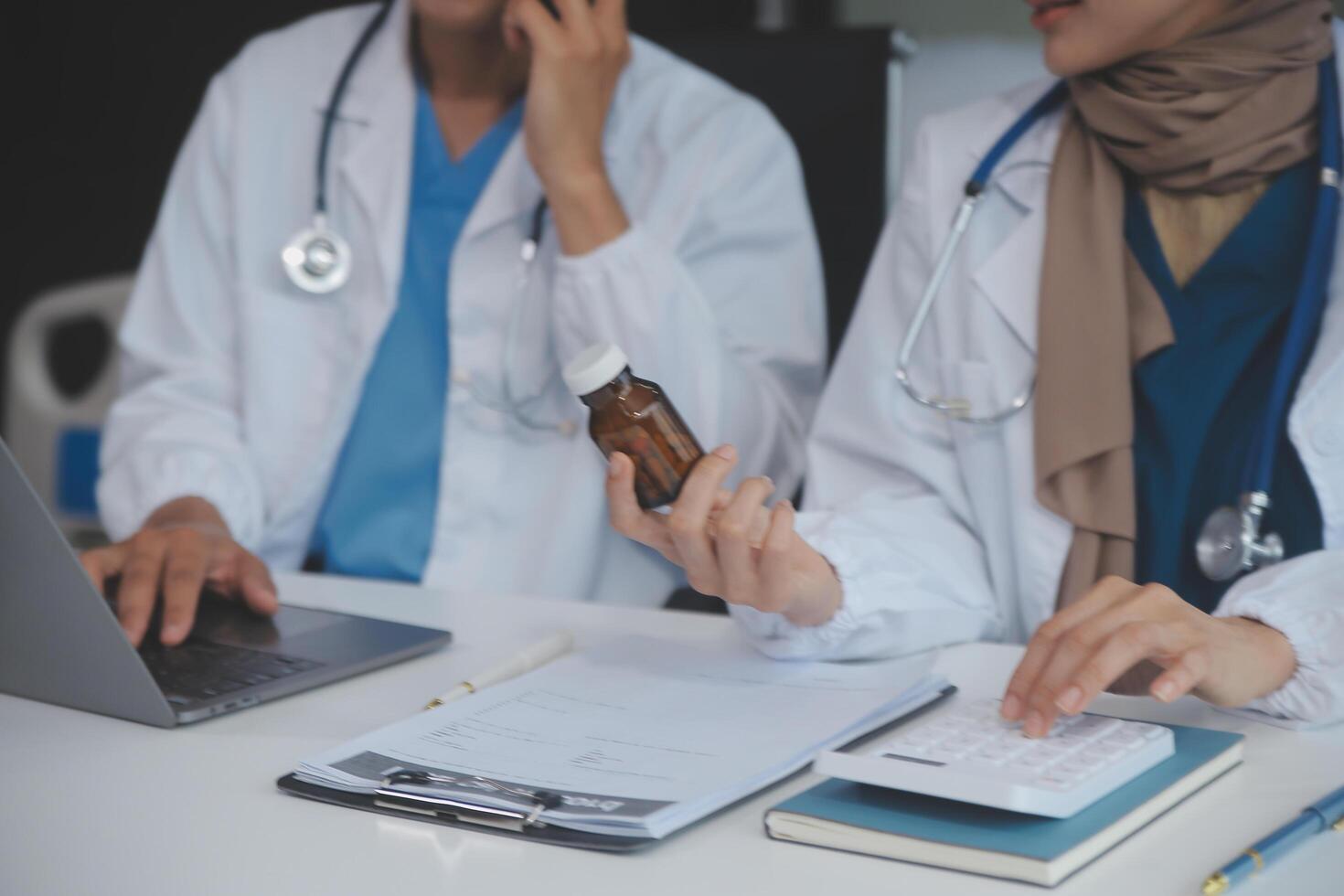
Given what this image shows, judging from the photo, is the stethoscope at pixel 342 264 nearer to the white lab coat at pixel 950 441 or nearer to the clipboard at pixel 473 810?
the white lab coat at pixel 950 441

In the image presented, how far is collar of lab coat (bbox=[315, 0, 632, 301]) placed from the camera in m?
1.58

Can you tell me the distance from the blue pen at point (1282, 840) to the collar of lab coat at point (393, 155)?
41.6 inches

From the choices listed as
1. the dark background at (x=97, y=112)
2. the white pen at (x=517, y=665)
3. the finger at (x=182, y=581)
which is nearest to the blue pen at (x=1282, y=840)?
the white pen at (x=517, y=665)

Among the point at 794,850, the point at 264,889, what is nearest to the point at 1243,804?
the point at 794,850

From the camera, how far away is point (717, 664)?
3.41ft

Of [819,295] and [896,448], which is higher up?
[819,295]

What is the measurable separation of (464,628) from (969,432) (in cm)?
47

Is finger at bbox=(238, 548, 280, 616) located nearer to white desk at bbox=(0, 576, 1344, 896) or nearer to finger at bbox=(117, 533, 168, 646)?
finger at bbox=(117, 533, 168, 646)

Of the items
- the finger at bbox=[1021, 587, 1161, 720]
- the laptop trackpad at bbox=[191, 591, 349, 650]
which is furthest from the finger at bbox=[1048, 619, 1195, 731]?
the laptop trackpad at bbox=[191, 591, 349, 650]

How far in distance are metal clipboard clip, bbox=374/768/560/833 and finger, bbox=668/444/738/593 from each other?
217 mm

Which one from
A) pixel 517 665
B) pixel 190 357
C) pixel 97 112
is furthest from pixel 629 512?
pixel 97 112

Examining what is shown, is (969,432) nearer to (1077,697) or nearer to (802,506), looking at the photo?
(802,506)

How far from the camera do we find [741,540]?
0.93 metres

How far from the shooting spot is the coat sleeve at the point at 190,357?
1.53 metres
